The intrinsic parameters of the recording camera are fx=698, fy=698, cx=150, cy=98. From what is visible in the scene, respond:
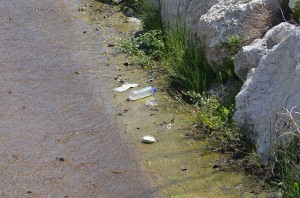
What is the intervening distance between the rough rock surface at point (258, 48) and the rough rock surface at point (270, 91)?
0.66 ft

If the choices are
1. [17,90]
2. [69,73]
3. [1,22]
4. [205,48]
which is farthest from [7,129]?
[1,22]

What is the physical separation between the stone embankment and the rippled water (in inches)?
46.0

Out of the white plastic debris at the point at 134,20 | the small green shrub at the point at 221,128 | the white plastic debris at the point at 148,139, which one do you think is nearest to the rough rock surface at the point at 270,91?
the small green shrub at the point at 221,128

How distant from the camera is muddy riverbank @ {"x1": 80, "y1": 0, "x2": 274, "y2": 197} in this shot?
5.96 m

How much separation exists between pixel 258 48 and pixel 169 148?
129 centimetres

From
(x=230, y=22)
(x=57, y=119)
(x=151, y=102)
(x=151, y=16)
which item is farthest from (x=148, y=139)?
(x=151, y=16)

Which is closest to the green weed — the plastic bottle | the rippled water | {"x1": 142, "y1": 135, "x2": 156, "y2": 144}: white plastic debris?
the plastic bottle

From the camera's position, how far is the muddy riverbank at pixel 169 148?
5965mm

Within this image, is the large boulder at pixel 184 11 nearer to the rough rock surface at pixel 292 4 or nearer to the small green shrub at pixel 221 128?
the rough rock surface at pixel 292 4

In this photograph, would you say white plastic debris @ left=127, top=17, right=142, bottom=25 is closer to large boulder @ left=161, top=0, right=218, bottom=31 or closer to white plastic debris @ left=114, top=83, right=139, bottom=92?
large boulder @ left=161, top=0, right=218, bottom=31

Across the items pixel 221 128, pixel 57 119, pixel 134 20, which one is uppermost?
pixel 221 128

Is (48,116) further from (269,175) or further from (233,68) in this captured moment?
(269,175)

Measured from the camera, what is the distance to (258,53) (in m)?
6.73

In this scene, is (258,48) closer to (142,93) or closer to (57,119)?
(142,93)
